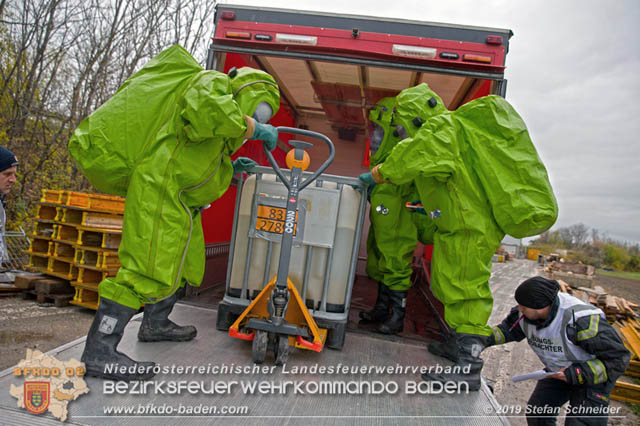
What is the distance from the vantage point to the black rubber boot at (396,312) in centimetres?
332

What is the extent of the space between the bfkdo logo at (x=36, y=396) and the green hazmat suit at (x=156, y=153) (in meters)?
0.52

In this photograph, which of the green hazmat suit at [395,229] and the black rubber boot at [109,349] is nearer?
the black rubber boot at [109,349]

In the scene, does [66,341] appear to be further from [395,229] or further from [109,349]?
[395,229]

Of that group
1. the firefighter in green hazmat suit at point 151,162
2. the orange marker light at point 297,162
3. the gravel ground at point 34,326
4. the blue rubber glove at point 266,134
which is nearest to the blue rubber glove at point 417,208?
the orange marker light at point 297,162

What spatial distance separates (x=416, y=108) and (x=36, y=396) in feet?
9.60

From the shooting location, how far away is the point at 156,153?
7.37 feet

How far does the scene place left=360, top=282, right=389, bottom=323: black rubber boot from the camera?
141 inches

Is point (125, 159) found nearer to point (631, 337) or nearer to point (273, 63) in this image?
point (273, 63)

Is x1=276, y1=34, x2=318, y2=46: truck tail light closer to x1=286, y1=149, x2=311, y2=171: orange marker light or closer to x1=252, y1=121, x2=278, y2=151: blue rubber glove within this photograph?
x1=252, y1=121, x2=278, y2=151: blue rubber glove

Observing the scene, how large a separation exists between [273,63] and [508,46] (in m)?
2.68

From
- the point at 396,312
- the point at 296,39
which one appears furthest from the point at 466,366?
the point at 296,39

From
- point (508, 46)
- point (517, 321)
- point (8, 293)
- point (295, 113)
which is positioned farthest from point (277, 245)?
point (8, 293)

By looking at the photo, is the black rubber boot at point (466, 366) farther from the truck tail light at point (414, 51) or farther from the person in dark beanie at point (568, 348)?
the truck tail light at point (414, 51)

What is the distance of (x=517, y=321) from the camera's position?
2.63 metres
